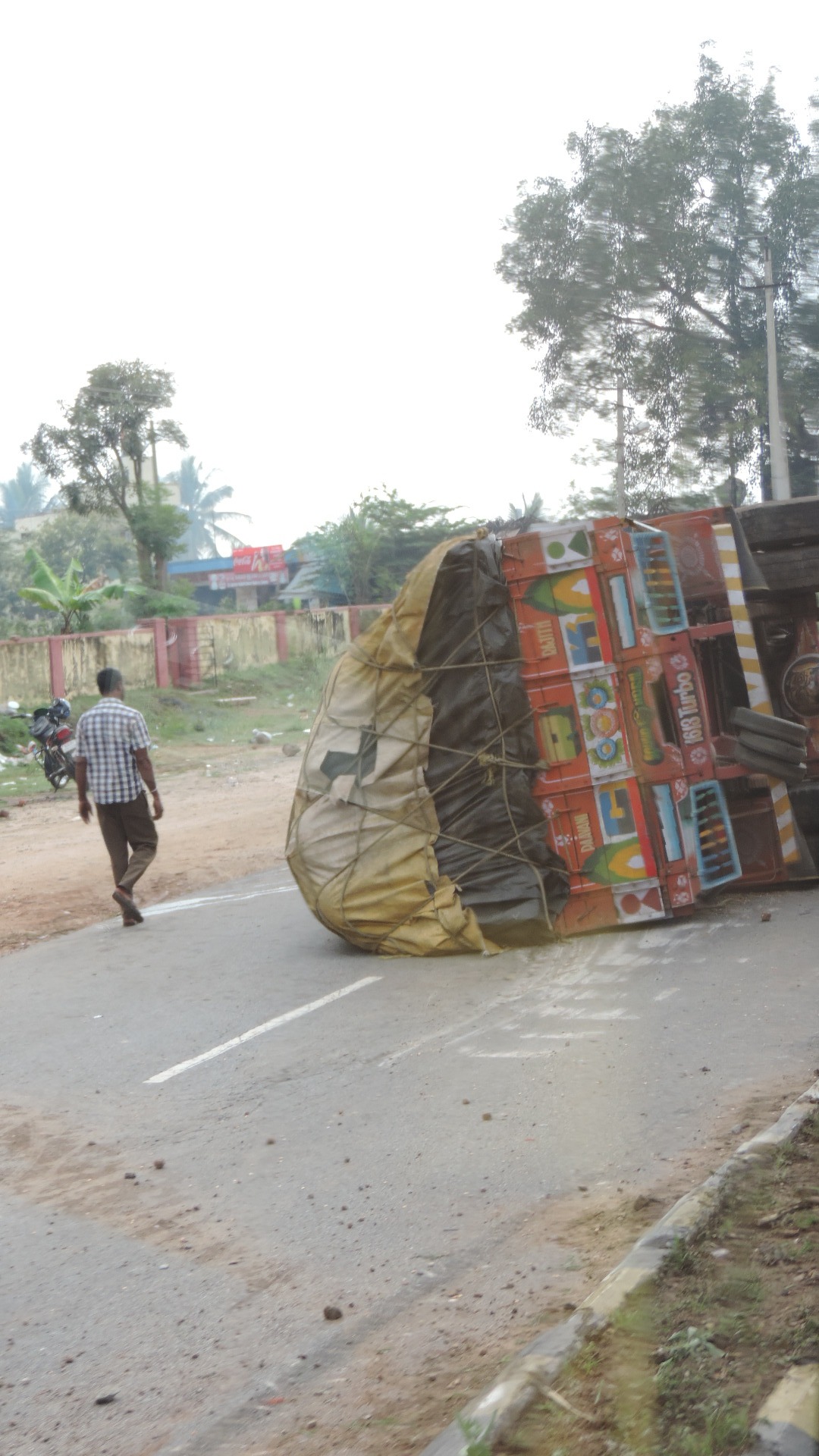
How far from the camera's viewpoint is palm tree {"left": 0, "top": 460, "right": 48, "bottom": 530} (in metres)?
82.8

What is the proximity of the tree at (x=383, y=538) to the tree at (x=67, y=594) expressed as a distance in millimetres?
18143

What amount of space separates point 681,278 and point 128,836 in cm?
1861

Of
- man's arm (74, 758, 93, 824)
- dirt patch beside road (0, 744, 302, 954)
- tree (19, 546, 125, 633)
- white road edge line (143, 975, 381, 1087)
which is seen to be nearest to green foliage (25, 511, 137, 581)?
tree (19, 546, 125, 633)

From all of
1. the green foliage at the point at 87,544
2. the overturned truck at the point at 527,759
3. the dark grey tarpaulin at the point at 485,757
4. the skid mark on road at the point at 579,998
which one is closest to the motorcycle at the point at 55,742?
the overturned truck at the point at 527,759

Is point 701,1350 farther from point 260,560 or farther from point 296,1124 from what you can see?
point 260,560

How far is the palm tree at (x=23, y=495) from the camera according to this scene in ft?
271

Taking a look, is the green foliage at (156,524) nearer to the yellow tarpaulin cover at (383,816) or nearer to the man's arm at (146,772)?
the man's arm at (146,772)

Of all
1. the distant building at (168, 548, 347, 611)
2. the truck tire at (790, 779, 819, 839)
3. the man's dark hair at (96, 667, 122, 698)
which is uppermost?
the distant building at (168, 548, 347, 611)

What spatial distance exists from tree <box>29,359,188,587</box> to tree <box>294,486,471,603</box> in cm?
1208

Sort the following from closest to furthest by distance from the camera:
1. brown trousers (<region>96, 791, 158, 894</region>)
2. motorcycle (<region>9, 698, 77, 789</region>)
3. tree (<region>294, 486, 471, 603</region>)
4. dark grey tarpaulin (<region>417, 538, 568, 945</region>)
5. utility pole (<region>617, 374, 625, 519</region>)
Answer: dark grey tarpaulin (<region>417, 538, 568, 945</region>) → brown trousers (<region>96, 791, 158, 894</region>) → motorcycle (<region>9, 698, 77, 789</region>) → utility pole (<region>617, 374, 625, 519</region>) → tree (<region>294, 486, 471, 603</region>)

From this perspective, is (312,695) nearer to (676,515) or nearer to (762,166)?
(762,166)

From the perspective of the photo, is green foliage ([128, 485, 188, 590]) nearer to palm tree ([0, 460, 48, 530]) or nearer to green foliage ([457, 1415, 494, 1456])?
green foliage ([457, 1415, 494, 1456])

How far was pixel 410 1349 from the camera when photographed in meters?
3.57

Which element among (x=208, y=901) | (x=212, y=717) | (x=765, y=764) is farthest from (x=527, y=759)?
(x=212, y=717)
